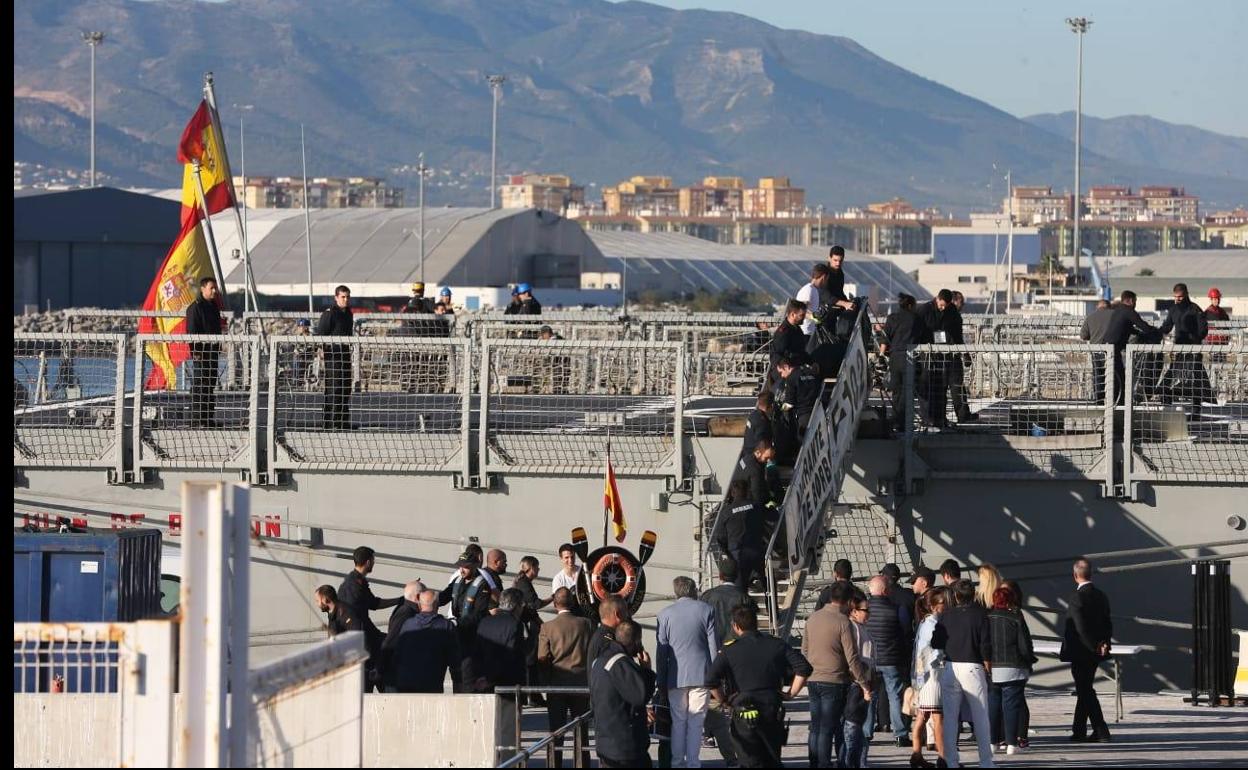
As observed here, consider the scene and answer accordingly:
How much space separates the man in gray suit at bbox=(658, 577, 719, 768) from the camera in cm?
1233

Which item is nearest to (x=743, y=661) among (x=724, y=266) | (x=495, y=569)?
(x=495, y=569)

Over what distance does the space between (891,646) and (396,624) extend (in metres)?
3.55

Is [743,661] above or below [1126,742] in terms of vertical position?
above

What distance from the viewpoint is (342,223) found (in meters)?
127

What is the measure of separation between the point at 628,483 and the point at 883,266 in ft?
476

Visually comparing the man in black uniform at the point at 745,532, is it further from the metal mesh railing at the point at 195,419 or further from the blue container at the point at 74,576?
the metal mesh railing at the point at 195,419

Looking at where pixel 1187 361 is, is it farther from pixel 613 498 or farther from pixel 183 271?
pixel 183 271

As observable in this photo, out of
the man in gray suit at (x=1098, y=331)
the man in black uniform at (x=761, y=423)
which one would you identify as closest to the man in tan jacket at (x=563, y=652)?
the man in black uniform at (x=761, y=423)

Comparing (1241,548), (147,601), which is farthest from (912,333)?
(147,601)

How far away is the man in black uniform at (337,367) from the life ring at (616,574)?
123 inches

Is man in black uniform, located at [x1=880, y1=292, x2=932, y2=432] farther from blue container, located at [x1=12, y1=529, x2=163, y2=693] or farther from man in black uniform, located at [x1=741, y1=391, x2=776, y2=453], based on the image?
blue container, located at [x1=12, y1=529, x2=163, y2=693]

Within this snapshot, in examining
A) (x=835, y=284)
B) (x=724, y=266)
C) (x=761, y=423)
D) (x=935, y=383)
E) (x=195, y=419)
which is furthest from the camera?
(x=724, y=266)

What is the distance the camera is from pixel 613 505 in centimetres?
1761

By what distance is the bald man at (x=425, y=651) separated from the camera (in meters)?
13.0
